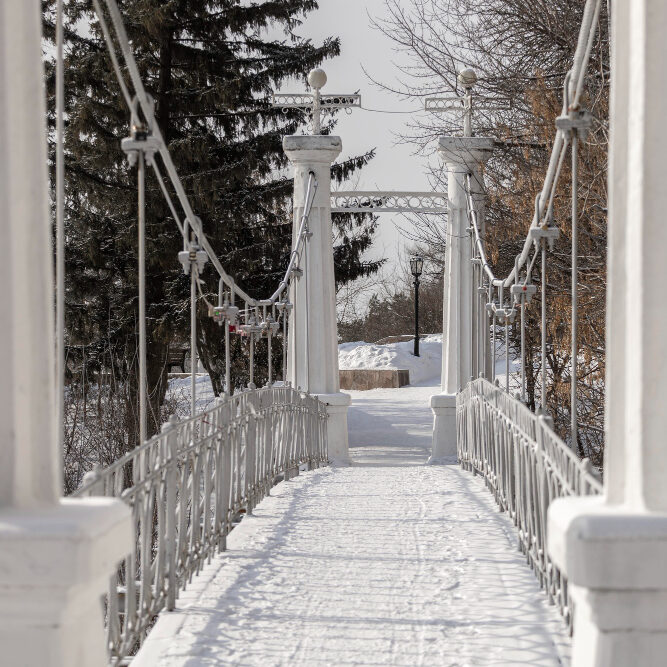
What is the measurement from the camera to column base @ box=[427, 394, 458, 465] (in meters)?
11.4

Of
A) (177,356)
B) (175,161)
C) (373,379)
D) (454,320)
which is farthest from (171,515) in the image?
(177,356)

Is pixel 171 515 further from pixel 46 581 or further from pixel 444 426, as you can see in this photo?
pixel 444 426

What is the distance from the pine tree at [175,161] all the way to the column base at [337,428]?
12.4 ft

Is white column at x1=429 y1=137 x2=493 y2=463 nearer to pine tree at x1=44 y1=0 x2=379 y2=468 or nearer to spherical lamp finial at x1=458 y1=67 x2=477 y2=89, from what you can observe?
spherical lamp finial at x1=458 y1=67 x2=477 y2=89

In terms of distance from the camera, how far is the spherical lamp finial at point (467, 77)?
10.0m

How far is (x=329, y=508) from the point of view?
645 centimetres

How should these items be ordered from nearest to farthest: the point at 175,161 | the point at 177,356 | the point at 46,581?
the point at 46,581 < the point at 175,161 < the point at 177,356

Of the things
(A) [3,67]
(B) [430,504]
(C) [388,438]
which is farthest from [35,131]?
(C) [388,438]

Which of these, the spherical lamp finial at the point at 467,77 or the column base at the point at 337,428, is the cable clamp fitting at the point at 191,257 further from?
the column base at the point at 337,428

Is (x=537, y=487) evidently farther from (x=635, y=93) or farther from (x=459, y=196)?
(x=459, y=196)

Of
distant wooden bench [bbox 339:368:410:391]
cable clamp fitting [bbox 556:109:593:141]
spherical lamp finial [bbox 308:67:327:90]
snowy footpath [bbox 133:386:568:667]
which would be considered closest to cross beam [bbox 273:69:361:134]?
spherical lamp finial [bbox 308:67:327:90]

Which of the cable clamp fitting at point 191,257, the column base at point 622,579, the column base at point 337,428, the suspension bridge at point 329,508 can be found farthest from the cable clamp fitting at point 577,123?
the column base at point 337,428

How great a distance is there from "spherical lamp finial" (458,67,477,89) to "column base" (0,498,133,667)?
334 inches

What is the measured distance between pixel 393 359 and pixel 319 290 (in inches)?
496
